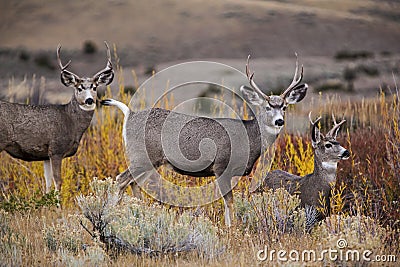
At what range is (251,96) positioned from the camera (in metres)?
8.14

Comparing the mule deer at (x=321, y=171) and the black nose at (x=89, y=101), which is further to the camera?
the black nose at (x=89, y=101)

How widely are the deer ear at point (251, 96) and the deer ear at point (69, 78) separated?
2.28 m

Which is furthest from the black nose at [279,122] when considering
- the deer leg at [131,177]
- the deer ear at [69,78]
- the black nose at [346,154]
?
the deer ear at [69,78]

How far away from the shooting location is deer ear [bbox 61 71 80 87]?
8750mm

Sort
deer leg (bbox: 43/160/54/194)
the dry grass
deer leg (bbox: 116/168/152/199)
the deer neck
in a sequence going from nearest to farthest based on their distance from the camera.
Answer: the dry grass < the deer neck < deer leg (bbox: 116/168/152/199) < deer leg (bbox: 43/160/54/194)

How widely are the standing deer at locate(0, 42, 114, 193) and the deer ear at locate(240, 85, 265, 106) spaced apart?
6.36 feet

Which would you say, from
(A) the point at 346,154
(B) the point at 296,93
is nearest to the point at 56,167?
(B) the point at 296,93

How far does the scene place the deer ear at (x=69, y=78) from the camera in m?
8.75

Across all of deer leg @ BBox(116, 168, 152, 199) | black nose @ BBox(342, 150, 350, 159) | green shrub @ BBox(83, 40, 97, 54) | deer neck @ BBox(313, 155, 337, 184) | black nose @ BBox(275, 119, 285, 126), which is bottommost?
green shrub @ BBox(83, 40, 97, 54)

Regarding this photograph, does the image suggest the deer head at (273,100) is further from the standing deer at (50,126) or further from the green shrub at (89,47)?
the green shrub at (89,47)

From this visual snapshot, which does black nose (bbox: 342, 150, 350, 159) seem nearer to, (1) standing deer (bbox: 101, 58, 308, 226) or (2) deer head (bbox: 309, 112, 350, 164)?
(2) deer head (bbox: 309, 112, 350, 164)

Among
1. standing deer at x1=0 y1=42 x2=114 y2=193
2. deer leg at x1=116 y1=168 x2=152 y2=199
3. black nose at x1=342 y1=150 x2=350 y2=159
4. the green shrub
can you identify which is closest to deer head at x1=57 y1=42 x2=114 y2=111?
standing deer at x1=0 y1=42 x2=114 y2=193

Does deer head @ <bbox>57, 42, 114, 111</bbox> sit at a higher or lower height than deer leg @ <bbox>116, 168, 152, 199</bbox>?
higher

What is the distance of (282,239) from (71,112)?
3.55 metres
